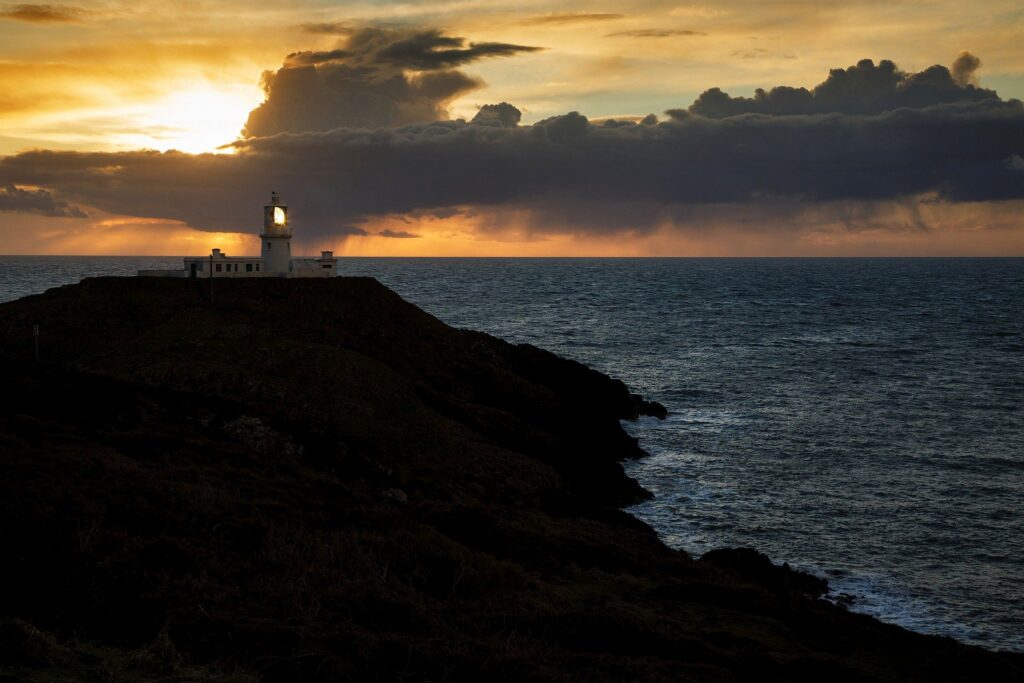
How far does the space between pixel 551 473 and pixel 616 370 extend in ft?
128

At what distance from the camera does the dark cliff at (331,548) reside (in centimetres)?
1550

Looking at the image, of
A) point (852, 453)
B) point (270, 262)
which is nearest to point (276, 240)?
point (270, 262)

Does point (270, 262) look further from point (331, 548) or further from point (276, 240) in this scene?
point (331, 548)

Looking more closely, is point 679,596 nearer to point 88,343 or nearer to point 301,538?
point 301,538

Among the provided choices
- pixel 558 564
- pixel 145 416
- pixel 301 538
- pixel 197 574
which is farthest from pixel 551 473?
pixel 197 574

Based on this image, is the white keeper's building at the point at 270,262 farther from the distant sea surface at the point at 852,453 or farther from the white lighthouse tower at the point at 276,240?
the distant sea surface at the point at 852,453

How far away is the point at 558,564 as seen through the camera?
25.2 metres

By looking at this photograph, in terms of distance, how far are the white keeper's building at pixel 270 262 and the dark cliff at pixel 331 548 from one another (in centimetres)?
1068

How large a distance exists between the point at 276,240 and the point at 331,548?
48.6 m

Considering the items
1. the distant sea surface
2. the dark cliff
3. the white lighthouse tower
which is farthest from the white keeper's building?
the distant sea surface

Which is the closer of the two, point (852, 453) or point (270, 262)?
point (852, 453)

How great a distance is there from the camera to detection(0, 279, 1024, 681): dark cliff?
15.5 meters

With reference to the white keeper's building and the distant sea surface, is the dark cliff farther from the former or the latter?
the white keeper's building

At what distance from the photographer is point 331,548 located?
20.4 metres
